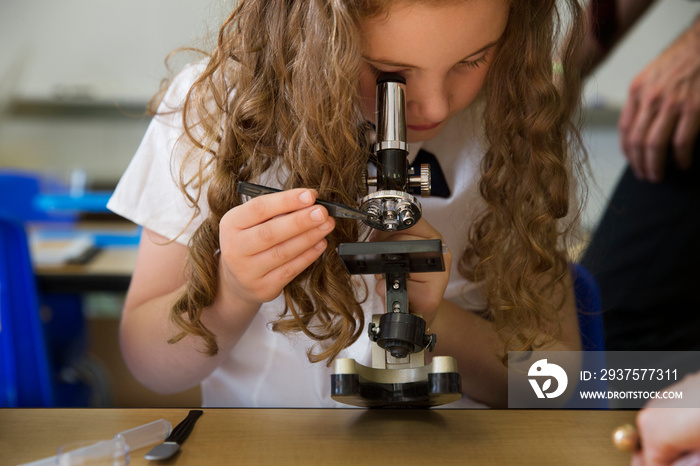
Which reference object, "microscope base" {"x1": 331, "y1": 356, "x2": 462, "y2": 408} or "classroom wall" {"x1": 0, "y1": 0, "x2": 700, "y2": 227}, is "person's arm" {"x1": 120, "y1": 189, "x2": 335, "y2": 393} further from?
"classroom wall" {"x1": 0, "y1": 0, "x2": 700, "y2": 227}

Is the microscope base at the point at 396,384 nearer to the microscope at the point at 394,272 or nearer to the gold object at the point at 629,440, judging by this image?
the microscope at the point at 394,272

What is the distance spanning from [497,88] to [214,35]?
417 millimetres

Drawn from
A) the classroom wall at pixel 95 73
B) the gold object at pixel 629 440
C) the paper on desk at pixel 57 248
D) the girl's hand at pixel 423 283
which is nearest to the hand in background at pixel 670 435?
the gold object at pixel 629 440

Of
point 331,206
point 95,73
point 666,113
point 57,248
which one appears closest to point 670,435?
point 331,206

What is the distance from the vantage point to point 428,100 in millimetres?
733

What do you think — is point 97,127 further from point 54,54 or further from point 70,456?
point 70,456

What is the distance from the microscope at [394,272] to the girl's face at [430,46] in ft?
0.10

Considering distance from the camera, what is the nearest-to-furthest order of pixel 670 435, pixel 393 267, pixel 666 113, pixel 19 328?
1. pixel 670 435
2. pixel 393 267
3. pixel 19 328
4. pixel 666 113

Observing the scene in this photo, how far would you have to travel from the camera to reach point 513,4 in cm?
80

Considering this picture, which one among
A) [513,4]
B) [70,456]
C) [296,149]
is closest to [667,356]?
[513,4]

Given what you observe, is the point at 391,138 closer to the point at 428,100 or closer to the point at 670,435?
the point at 428,100

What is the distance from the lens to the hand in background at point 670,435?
507 millimetres

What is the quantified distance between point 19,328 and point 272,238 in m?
0.95

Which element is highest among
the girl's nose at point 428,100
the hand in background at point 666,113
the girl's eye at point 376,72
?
the hand in background at point 666,113
